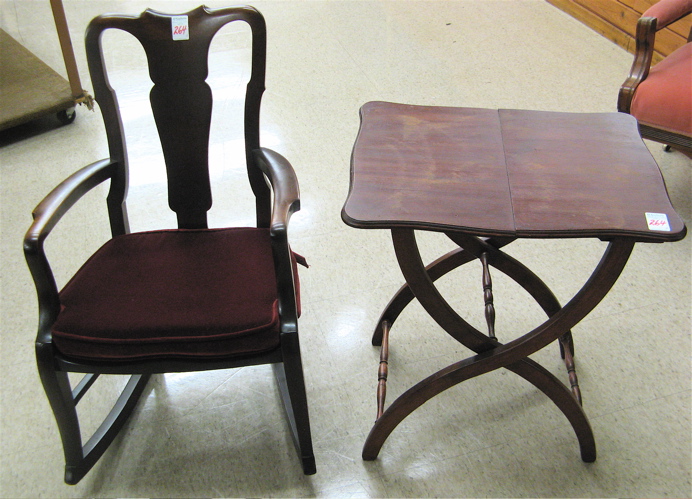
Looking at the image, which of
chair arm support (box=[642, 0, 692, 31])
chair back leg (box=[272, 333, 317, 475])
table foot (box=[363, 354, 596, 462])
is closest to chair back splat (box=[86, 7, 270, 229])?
chair back leg (box=[272, 333, 317, 475])

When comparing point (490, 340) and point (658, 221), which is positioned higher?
point (658, 221)

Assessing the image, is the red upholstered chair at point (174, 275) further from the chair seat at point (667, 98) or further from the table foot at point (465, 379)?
the chair seat at point (667, 98)

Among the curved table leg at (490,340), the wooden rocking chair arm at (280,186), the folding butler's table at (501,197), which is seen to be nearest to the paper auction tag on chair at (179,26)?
the wooden rocking chair arm at (280,186)

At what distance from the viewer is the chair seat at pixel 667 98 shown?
2.03m

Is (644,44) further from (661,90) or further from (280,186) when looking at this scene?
(280,186)

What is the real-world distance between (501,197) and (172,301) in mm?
739

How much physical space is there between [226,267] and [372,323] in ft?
2.09

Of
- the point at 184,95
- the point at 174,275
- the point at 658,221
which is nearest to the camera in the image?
the point at 658,221

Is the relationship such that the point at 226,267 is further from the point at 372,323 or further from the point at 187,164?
the point at 372,323

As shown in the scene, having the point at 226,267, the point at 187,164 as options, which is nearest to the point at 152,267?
the point at 226,267

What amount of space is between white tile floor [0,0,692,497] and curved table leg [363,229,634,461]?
0.13 meters

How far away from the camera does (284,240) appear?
128cm

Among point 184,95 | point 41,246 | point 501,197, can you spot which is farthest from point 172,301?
Result: point 501,197

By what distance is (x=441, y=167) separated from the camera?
1.35 metres
